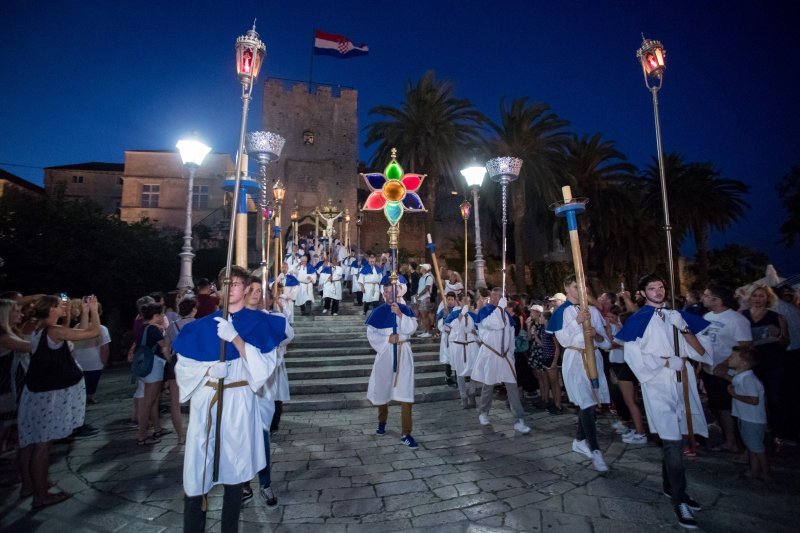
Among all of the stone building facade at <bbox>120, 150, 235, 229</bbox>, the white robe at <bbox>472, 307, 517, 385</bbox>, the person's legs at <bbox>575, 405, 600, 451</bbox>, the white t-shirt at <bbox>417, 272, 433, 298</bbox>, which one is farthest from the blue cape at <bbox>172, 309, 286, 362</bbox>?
the stone building facade at <bbox>120, 150, 235, 229</bbox>

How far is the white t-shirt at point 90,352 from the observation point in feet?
23.8

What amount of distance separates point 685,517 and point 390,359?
12.6 feet

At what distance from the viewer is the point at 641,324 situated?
4.21m

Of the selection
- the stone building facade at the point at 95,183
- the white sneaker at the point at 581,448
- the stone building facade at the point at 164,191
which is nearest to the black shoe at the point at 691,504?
the white sneaker at the point at 581,448

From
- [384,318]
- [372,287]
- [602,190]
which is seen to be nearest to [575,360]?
[384,318]

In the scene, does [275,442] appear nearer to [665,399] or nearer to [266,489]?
[266,489]

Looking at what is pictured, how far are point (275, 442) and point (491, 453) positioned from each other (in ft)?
9.77

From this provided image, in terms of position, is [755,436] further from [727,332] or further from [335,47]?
[335,47]

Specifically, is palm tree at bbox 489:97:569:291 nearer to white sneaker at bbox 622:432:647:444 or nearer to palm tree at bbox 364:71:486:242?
palm tree at bbox 364:71:486:242

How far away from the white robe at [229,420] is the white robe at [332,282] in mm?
10771

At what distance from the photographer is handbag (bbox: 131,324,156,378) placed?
5.56 m

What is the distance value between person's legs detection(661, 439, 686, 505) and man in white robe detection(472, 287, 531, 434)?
97.6 inches

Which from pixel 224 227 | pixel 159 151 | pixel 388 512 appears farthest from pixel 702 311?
pixel 159 151

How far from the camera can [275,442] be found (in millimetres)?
5797
